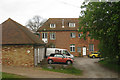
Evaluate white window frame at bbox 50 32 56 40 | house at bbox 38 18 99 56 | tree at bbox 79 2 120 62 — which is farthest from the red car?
white window frame at bbox 50 32 56 40

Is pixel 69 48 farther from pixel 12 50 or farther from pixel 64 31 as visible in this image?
pixel 12 50

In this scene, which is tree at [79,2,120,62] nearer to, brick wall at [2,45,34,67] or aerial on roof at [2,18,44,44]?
aerial on roof at [2,18,44,44]

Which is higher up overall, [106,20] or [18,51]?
[106,20]

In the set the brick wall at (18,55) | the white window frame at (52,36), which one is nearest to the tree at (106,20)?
the brick wall at (18,55)

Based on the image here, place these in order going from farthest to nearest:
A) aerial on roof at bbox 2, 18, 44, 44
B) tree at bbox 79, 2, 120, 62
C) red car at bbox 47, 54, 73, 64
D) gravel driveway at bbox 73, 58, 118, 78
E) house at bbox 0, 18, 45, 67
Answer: red car at bbox 47, 54, 73, 64, aerial on roof at bbox 2, 18, 44, 44, house at bbox 0, 18, 45, 67, gravel driveway at bbox 73, 58, 118, 78, tree at bbox 79, 2, 120, 62

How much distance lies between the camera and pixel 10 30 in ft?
60.8

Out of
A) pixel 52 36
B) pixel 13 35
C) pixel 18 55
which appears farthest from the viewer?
pixel 52 36

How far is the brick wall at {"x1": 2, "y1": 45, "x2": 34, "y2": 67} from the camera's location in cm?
1658

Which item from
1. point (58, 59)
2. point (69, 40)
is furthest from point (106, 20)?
point (69, 40)

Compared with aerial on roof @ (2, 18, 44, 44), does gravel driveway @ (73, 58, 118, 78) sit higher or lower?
lower

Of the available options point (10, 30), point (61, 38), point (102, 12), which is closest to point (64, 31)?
point (61, 38)

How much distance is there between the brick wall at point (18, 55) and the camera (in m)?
16.6

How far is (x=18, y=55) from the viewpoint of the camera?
1672cm

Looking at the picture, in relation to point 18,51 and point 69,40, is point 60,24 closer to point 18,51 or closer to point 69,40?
point 69,40
